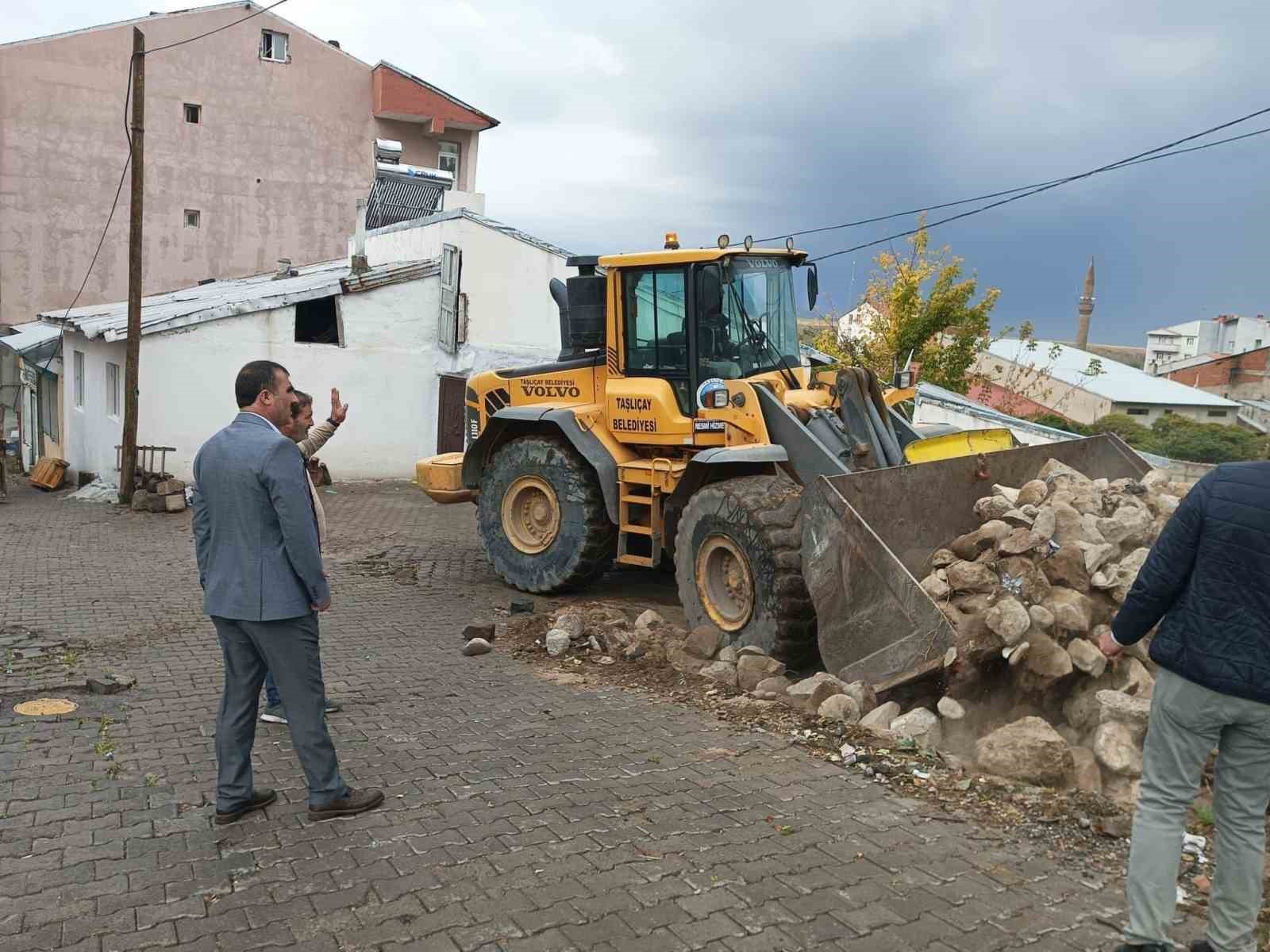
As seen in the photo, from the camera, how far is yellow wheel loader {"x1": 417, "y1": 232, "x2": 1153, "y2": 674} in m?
6.63

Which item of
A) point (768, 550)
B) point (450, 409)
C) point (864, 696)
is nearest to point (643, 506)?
point (768, 550)

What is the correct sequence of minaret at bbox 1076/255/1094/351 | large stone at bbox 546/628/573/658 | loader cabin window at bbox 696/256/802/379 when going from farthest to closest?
1. minaret at bbox 1076/255/1094/351
2. loader cabin window at bbox 696/256/802/379
3. large stone at bbox 546/628/573/658

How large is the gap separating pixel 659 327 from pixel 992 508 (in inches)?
122

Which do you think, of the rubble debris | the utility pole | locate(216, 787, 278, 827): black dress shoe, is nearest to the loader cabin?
the rubble debris

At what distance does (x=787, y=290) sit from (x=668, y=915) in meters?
5.86

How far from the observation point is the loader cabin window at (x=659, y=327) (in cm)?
818

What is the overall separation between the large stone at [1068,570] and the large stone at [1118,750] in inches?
42.1

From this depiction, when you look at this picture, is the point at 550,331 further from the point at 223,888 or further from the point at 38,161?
the point at 223,888

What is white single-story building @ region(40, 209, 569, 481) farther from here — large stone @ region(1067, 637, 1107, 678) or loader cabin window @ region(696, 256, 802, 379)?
large stone @ region(1067, 637, 1107, 678)

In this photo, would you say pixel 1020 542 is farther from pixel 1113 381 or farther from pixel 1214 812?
pixel 1113 381

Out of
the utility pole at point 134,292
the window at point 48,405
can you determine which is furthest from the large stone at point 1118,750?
the window at point 48,405

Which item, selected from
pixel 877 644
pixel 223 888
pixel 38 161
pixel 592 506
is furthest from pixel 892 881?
pixel 38 161

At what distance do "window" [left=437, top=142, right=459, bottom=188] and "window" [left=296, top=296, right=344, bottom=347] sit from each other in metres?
13.3

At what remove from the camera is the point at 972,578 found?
5.79 meters
